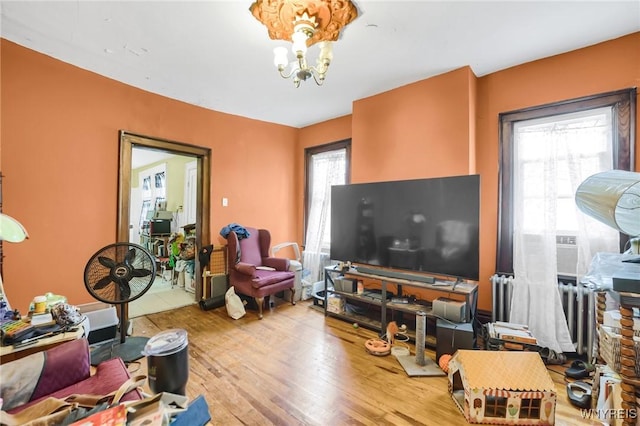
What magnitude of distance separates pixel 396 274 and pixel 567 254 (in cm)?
149

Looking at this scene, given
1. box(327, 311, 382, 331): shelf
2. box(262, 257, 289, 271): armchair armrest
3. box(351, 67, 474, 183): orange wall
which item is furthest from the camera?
box(262, 257, 289, 271): armchair armrest

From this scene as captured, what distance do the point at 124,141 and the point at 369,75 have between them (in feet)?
9.10

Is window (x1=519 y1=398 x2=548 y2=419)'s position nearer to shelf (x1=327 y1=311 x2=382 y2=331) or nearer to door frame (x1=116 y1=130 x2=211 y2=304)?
shelf (x1=327 y1=311 x2=382 y2=331)

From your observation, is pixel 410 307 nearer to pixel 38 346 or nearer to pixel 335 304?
pixel 335 304

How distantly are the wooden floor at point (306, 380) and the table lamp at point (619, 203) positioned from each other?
95 cm

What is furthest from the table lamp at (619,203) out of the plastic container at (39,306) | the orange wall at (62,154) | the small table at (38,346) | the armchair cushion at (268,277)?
the orange wall at (62,154)

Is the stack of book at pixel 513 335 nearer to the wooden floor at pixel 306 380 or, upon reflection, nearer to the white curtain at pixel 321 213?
the wooden floor at pixel 306 380

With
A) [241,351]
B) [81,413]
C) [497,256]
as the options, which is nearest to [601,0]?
[497,256]

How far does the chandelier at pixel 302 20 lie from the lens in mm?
1767

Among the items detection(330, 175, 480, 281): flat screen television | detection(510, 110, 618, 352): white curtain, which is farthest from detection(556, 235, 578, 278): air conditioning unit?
detection(330, 175, 480, 281): flat screen television

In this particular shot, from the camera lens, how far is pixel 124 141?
294 centimetres

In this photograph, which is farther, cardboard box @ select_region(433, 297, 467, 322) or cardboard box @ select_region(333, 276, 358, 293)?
cardboard box @ select_region(333, 276, 358, 293)

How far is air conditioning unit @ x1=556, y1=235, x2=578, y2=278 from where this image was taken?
2332 mm

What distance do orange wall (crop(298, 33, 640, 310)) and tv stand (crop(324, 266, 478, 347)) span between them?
0.50m
